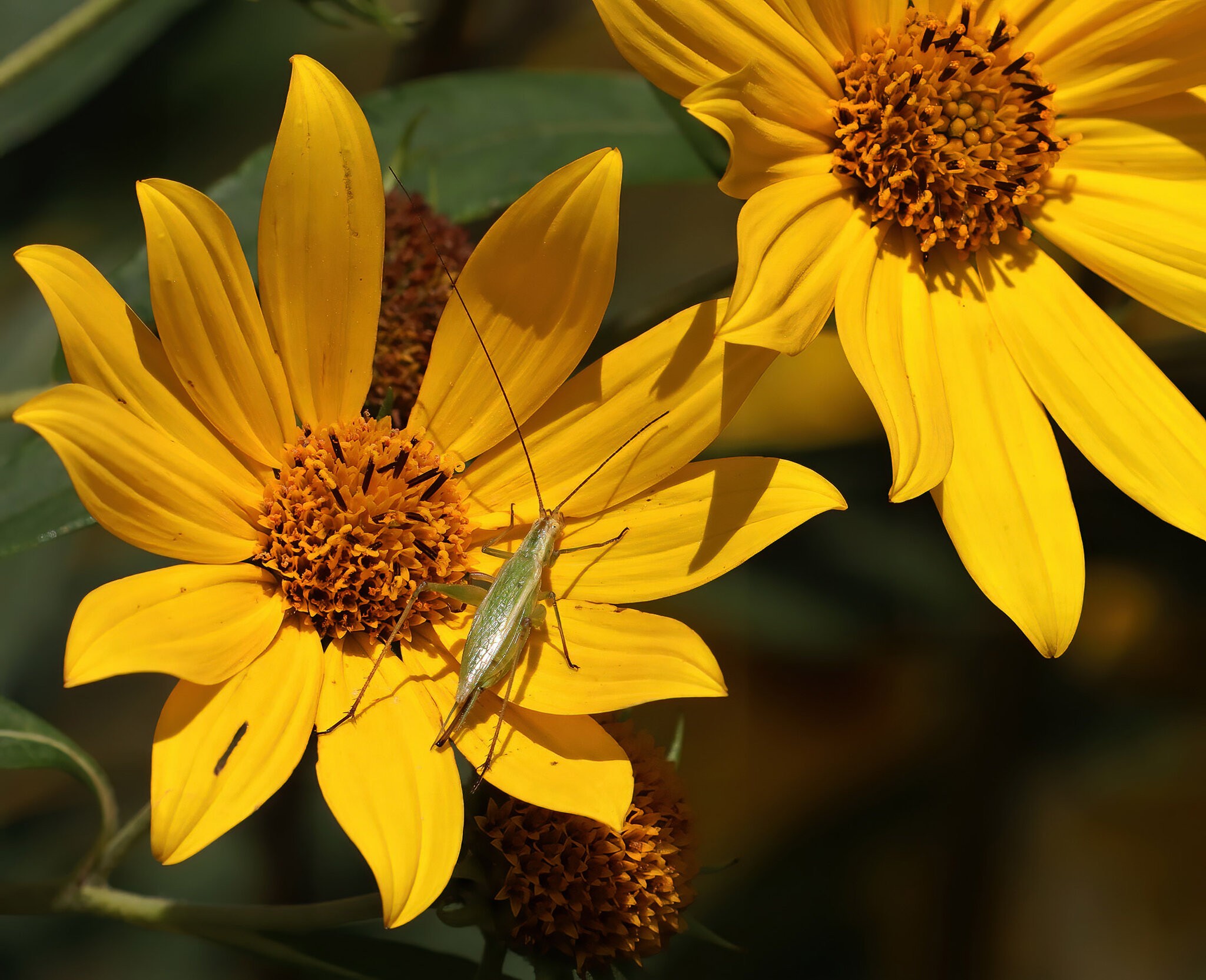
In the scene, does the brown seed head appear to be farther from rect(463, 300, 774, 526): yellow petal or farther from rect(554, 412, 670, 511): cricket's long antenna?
rect(554, 412, 670, 511): cricket's long antenna

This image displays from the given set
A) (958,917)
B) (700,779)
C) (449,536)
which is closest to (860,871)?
(958,917)

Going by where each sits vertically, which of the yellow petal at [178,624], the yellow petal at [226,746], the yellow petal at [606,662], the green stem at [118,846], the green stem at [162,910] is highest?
the yellow petal at [606,662]

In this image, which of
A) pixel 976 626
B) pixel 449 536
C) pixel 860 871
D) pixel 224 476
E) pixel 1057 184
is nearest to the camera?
pixel 224 476

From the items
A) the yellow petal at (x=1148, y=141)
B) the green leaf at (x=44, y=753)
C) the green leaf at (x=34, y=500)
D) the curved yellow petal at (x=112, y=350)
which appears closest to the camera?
the curved yellow petal at (x=112, y=350)

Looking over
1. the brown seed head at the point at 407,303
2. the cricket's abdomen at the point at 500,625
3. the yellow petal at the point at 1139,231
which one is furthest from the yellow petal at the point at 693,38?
the cricket's abdomen at the point at 500,625

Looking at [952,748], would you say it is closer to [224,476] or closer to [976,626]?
[976,626]

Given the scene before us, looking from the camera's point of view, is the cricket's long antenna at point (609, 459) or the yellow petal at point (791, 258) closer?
the yellow petal at point (791, 258)

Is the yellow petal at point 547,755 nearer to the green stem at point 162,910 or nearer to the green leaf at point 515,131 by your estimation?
the green stem at point 162,910
